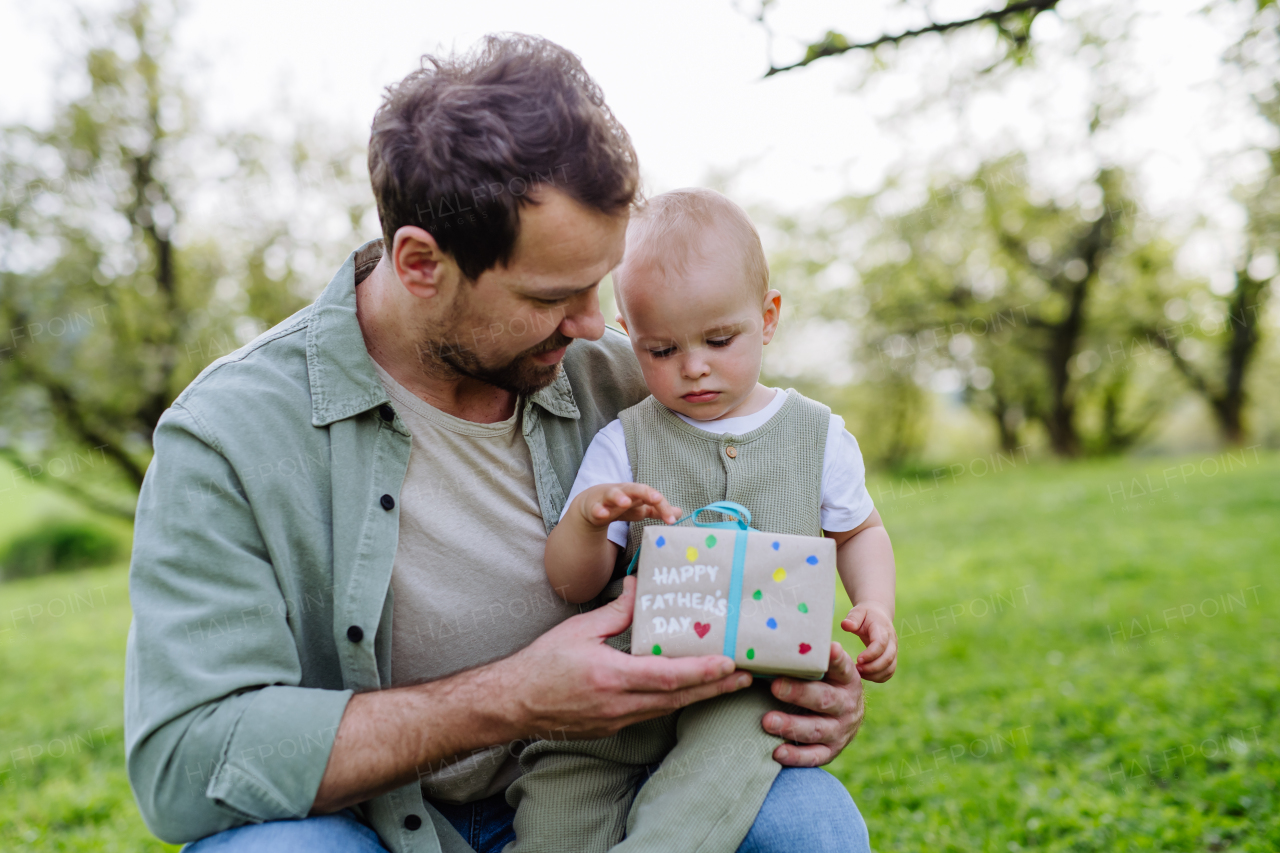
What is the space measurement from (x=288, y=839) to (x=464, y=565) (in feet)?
2.08

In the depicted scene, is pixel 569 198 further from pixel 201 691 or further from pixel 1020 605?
pixel 1020 605

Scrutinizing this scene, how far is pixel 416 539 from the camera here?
190 centimetres

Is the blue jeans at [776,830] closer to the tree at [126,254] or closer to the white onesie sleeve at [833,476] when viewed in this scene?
the white onesie sleeve at [833,476]

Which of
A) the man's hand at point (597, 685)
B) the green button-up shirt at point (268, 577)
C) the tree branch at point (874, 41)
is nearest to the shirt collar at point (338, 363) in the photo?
the green button-up shirt at point (268, 577)

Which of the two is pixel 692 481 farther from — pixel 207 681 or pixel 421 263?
pixel 207 681

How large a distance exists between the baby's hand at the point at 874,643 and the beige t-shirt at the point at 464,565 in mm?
645

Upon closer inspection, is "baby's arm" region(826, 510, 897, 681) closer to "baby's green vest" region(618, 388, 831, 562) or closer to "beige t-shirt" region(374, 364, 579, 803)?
"baby's green vest" region(618, 388, 831, 562)

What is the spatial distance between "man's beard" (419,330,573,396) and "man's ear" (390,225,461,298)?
13cm

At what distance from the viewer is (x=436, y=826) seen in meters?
1.82

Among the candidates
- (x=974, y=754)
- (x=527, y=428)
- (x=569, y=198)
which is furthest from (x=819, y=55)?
(x=974, y=754)

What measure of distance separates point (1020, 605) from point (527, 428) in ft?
17.5

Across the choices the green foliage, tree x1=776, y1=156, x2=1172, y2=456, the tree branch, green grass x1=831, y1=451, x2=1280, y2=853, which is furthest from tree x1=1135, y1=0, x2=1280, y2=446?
the green foliage

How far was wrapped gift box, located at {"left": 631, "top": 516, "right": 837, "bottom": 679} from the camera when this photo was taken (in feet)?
5.36

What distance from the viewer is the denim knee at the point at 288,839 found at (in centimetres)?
146
